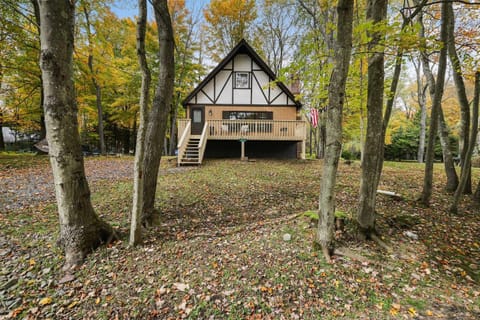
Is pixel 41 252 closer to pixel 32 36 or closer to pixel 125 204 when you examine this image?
pixel 125 204

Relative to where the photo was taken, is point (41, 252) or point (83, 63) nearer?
point (41, 252)

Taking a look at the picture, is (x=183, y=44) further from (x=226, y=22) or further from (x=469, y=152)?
(x=469, y=152)

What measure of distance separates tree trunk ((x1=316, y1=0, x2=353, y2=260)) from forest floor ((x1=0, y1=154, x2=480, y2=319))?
513mm

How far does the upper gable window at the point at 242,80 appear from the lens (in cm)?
1331

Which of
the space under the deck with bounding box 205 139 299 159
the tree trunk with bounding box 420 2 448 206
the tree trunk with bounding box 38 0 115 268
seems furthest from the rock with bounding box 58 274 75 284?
the space under the deck with bounding box 205 139 299 159

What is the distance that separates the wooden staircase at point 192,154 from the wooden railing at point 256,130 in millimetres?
972

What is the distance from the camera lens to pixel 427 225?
3.71 metres

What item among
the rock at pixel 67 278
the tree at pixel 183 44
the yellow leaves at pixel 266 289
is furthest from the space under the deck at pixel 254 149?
the yellow leaves at pixel 266 289

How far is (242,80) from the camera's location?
13344 millimetres

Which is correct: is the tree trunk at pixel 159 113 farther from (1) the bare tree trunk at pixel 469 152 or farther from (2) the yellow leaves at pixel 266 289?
(1) the bare tree trunk at pixel 469 152

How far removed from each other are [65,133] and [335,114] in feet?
11.1

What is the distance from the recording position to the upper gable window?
13.3 metres

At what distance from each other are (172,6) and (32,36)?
8.28 meters

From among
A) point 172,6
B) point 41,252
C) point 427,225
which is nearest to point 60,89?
point 41,252
